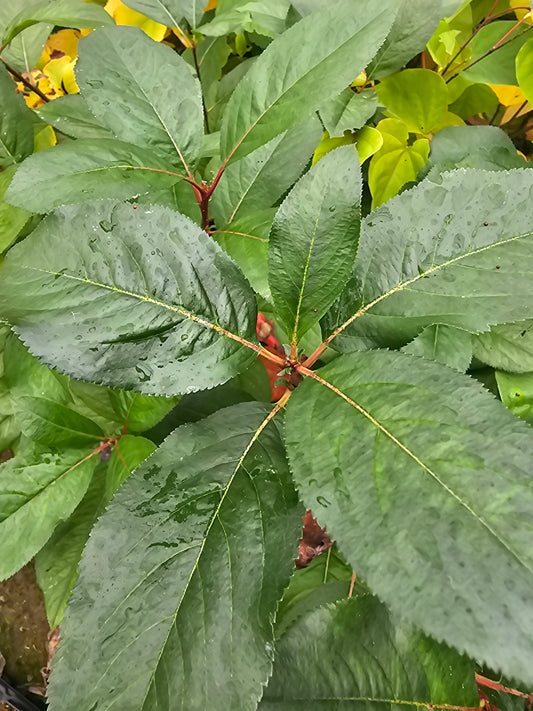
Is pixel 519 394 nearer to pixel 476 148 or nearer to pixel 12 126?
pixel 476 148

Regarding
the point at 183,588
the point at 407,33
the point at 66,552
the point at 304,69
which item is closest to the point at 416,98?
the point at 407,33

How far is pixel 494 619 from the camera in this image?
30 centimetres

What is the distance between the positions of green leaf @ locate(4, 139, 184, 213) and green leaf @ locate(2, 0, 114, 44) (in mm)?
341

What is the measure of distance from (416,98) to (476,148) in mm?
131

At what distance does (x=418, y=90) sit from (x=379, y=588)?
78 cm

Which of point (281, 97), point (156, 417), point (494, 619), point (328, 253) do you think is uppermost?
point (281, 97)

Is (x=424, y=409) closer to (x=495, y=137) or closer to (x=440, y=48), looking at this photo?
(x=495, y=137)

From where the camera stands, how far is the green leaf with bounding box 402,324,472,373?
2.19 feet

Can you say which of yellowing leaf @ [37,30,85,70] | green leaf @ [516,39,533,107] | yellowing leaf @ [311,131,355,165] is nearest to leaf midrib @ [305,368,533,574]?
yellowing leaf @ [311,131,355,165]

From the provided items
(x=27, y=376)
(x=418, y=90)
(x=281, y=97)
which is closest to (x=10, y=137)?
(x=27, y=376)

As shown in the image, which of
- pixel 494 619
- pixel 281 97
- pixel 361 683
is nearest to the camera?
pixel 494 619

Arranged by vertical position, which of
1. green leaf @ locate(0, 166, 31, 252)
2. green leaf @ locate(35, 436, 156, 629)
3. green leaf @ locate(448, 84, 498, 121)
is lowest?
green leaf @ locate(35, 436, 156, 629)

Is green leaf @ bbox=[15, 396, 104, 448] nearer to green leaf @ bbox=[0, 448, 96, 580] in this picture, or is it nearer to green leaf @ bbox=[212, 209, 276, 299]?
green leaf @ bbox=[0, 448, 96, 580]

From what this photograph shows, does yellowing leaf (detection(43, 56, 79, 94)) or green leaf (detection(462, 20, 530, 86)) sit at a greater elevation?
yellowing leaf (detection(43, 56, 79, 94))
